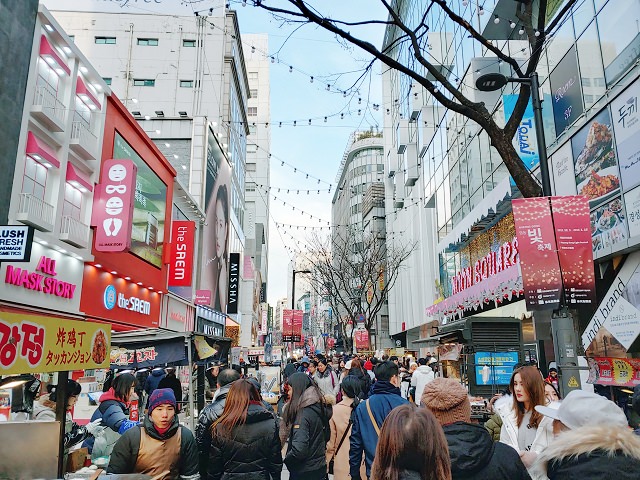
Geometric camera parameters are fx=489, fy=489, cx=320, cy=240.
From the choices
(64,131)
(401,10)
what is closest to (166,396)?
(64,131)

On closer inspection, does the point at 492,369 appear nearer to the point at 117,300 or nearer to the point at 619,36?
the point at 619,36

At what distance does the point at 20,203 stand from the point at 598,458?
1256 cm

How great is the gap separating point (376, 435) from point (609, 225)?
27.1 ft

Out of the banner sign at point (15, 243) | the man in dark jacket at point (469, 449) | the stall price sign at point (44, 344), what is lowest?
the man in dark jacket at point (469, 449)

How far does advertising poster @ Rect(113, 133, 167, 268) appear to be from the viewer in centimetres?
1791

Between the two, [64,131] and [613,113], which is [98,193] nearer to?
[64,131]

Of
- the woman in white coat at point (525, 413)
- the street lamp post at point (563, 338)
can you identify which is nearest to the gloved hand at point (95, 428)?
the woman in white coat at point (525, 413)

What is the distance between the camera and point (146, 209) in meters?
19.1

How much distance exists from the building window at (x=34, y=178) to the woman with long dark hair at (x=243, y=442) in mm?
10364

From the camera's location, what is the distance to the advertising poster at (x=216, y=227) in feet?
98.0

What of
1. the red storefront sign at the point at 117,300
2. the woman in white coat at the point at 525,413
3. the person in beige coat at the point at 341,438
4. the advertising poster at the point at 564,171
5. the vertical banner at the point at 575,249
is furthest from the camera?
the red storefront sign at the point at 117,300

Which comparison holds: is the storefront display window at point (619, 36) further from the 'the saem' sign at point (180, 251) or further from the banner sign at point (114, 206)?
the 'the saem' sign at point (180, 251)

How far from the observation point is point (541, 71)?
14.0 m

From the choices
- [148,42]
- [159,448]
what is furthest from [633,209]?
[148,42]
